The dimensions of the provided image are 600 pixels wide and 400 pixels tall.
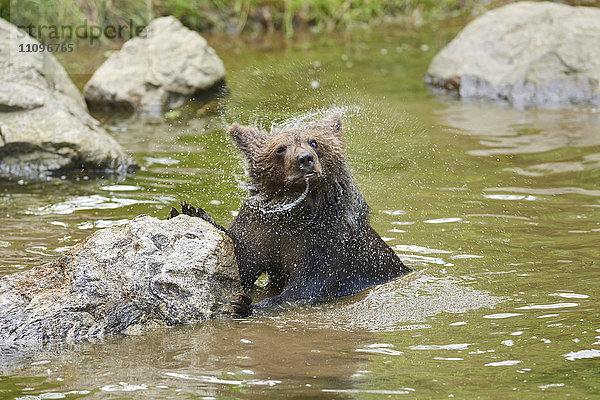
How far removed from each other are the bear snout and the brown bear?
13cm

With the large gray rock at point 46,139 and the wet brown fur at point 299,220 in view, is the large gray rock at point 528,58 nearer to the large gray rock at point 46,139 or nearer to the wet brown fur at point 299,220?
the large gray rock at point 46,139

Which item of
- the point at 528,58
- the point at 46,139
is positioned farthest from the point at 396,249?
the point at 528,58

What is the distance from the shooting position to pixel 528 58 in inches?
562

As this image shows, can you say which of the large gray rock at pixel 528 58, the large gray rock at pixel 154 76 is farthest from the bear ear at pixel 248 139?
the large gray rock at pixel 528 58

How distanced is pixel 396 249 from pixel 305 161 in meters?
2.24

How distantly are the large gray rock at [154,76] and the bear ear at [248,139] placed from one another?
739 centimetres

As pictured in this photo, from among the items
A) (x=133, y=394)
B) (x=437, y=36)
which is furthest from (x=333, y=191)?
(x=437, y=36)

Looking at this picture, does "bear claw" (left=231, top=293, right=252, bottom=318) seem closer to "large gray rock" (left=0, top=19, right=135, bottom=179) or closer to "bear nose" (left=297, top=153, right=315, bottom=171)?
"bear nose" (left=297, top=153, right=315, bottom=171)

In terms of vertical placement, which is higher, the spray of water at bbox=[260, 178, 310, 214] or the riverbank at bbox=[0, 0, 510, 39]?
the riverbank at bbox=[0, 0, 510, 39]

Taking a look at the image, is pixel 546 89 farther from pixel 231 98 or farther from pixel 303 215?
pixel 303 215

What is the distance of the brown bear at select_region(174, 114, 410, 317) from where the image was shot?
655 cm

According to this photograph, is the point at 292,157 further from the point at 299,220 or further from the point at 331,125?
the point at 331,125

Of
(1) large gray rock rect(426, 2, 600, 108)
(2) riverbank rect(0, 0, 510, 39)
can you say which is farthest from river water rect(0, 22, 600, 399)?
(2) riverbank rect(0, 0, 510, 39)

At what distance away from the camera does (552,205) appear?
9172 mm
